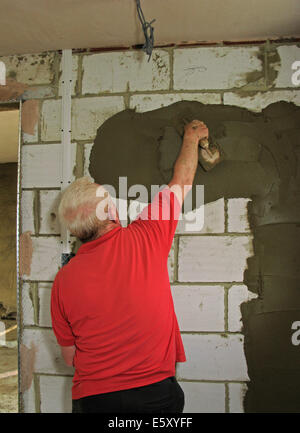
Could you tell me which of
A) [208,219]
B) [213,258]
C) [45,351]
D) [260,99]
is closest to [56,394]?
[45,351]

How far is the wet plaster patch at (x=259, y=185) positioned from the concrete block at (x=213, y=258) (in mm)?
58

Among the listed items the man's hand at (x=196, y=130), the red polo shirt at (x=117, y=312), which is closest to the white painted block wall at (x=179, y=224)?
the man's hand at (x=196, y=130)

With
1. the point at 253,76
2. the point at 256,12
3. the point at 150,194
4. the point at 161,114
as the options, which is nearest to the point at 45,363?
the point at 150,194

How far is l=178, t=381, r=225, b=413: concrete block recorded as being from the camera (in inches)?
67.9

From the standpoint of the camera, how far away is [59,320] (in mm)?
1325

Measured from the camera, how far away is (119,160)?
71.4 inches

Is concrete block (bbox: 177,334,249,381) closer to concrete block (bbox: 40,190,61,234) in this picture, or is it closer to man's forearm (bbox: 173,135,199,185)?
man's forearm (bbox: 173,135,199,185)

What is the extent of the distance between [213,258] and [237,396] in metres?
0.72

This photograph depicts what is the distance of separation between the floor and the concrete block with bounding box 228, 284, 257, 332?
1789mm

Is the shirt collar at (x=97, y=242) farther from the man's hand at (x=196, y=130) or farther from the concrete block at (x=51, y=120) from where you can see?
the concrete block at (x=51, y=120)

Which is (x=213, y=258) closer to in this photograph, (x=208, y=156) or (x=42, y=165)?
Answer: (x=208, y=156)
